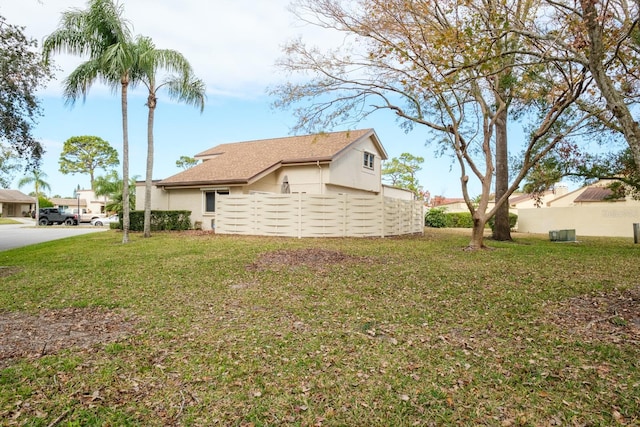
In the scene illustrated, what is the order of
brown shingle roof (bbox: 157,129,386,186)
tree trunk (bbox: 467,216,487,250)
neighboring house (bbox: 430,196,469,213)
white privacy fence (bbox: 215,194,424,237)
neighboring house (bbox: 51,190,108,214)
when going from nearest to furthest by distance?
tree trunk (bbox: 467,216,487,250) < white privacy fence (bbox: 215,194,424,237) < brown shingle roof (bbox: 157,129,386,186) < neighboring house (bbox: 430,196,469,213) < neighboring house (bbox: 51,190,108,214)

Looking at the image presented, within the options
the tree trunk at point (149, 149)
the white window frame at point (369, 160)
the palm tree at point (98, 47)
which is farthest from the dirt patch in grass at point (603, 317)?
the white window frame at point (369, 160)

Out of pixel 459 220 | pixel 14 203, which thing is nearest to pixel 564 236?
pixel 459 220

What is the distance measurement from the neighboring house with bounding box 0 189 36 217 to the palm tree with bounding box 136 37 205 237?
5325 cm

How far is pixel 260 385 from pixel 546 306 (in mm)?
4848

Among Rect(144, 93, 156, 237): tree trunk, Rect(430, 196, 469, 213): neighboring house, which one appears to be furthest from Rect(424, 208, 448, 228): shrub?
Rect(144, 93, 156, 237): tree trunk

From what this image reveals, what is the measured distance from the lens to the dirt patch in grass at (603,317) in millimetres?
4730

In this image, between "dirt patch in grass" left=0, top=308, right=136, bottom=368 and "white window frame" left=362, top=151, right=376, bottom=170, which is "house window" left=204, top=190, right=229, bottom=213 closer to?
"white window frame" left=362, top=151, right=376, bottom=170

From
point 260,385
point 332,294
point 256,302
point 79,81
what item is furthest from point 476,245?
point 79,81

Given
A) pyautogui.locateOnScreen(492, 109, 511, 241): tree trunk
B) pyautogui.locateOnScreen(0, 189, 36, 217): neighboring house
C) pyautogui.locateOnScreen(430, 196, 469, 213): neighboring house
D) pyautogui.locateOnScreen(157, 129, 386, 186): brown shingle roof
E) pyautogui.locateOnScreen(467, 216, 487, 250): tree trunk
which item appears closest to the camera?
pyautogui.locateOnScreen(467, 216, 487, 250): tree trunk

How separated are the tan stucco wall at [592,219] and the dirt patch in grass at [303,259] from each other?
21.6 m

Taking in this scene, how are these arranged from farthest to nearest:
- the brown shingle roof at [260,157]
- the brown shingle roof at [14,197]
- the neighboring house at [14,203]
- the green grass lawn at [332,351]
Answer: the neighboring house at [14,203]
the brown shingle roof at [14,197]
the brown shingle roof at [260,157]
the green grass lawn at [332,351]

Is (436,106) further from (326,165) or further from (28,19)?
(28,19)

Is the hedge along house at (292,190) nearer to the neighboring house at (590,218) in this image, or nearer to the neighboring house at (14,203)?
the neighboring house at (590,218)

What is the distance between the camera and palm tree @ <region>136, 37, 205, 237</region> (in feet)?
50.6
